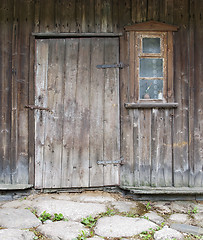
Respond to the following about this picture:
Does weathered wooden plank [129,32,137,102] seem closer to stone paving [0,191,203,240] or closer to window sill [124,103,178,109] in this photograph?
window sill [124,103,178,109]

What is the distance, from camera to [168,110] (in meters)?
3.80

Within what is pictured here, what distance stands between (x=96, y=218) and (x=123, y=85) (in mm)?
1959

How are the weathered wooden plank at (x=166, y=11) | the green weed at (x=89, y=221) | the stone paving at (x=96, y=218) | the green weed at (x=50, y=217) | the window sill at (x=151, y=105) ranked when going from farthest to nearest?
the weathered wooden plank at (x=166, y=11) → the window sill at (x=151, y=105) → the green weed at (x=50, y=217) → the green weed at (x=89, y=221) → the stone paving at (x=96, y=218)

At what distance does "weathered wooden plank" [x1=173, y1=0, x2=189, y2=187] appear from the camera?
380 centimetres

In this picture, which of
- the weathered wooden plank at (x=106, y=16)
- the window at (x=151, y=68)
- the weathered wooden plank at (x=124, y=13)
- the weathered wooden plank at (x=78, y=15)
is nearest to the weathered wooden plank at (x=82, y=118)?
the weathered wooden plank at (x=78, y=15)

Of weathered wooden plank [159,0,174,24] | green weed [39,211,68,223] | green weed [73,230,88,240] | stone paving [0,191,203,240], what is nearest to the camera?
green weed [73,230,88,240]

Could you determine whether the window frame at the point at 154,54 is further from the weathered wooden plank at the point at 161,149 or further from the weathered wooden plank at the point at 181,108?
the weathered wooden plank at the point at 161,149

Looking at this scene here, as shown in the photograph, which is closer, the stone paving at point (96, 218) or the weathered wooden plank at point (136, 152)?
the stone paving at point (96, 218)

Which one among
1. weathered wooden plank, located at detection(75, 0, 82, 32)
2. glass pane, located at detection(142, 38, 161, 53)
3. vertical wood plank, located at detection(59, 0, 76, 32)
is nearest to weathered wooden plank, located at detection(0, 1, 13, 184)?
vertical wood plank, located at detection(59, 0, 76, 32)

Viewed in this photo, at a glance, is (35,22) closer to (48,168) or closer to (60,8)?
(60,8)

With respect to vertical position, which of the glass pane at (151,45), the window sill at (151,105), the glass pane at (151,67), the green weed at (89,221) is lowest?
the green weed at (89,221)

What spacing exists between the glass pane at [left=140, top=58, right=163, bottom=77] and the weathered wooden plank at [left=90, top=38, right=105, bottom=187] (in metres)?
0.63

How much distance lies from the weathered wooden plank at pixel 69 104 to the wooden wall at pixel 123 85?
34 cm

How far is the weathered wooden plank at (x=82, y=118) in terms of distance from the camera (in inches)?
149
